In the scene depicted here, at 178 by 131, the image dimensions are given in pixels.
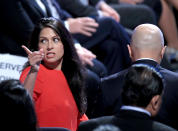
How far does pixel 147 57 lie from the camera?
2.85 m

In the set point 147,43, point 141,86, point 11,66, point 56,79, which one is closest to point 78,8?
point 11,66

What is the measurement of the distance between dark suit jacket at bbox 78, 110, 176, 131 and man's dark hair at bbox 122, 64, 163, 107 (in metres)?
0.05

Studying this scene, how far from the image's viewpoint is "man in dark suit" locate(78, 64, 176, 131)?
204 centimetres

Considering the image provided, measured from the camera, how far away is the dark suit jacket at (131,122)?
2.03 meters

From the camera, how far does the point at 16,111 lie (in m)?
1.99

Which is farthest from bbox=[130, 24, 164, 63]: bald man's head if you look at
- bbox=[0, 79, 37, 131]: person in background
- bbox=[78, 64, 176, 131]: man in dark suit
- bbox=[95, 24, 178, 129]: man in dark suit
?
bbox=[0, 79, 37, 131]: person in background

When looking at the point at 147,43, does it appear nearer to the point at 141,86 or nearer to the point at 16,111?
the point at 141,86

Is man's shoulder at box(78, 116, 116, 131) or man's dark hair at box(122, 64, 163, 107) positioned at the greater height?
man's dark hair at box(122, 64, 163, 107)

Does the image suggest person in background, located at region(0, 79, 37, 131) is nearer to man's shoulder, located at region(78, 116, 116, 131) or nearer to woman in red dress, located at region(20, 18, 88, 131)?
man's shoulder, located at region(78, 116, 116, 131)

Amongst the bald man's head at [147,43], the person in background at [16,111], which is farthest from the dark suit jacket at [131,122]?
the bald man's head at [147,43]

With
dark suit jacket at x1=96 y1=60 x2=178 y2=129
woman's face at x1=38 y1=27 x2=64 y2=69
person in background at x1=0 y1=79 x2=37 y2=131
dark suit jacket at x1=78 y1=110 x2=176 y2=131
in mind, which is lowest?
dark suit jacket at x1=96 y1=60 x2=178 y2=129

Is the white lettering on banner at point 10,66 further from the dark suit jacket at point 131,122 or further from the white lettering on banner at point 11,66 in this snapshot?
the dark suit jacket at point 131,122

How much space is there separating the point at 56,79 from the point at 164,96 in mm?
633

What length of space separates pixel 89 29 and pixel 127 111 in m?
2.06
